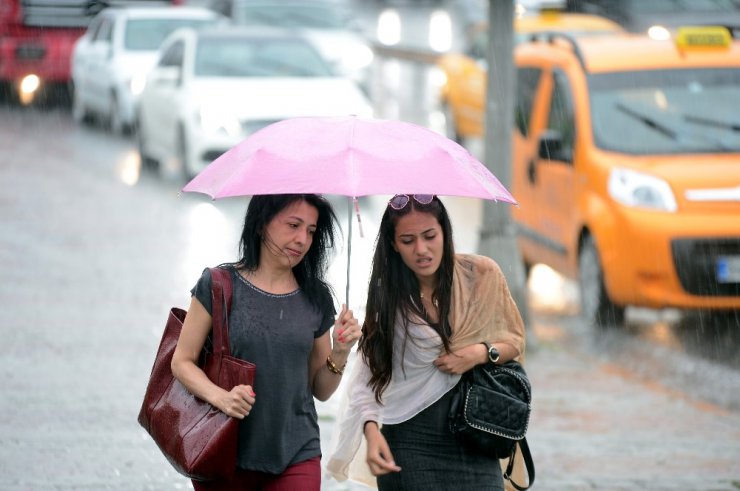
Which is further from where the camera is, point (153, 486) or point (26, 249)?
point (26, 249)

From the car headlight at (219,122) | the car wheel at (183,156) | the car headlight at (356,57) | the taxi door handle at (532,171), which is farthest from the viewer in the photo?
the car headlight at (356,57)

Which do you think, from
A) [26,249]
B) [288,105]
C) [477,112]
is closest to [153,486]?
[26,249]

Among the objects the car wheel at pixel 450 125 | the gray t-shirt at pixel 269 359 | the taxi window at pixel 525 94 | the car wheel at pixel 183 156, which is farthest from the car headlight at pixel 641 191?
the car wheel at pixel 450 125

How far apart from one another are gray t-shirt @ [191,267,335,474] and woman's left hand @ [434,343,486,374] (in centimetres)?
38

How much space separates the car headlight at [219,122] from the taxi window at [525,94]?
13.0 feet

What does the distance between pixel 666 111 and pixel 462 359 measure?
6707 mm

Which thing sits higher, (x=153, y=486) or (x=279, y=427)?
(x=279, y=427)

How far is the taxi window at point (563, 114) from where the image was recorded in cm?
1061

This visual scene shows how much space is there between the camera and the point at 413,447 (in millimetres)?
4207

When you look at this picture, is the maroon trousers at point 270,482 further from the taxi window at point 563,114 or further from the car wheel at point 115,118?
the car wheel at point 115,118

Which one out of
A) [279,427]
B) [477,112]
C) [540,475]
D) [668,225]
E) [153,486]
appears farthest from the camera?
[477,112]

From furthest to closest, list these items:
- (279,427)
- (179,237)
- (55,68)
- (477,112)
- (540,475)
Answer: (55,68), (477,112), (179,237), (540,475), (279,427)

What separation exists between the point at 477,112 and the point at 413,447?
536 inches

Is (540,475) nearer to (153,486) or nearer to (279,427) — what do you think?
(153,486)
